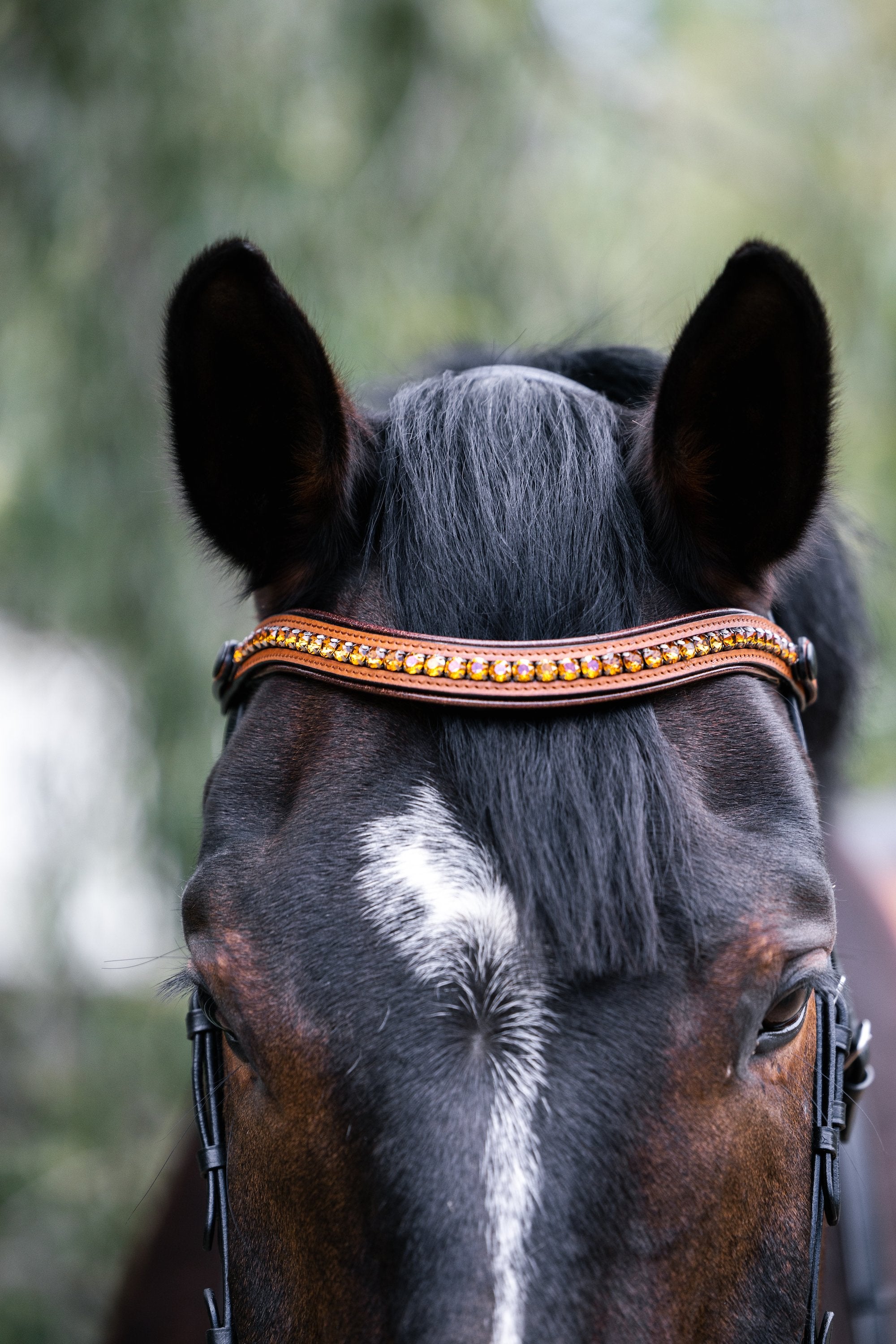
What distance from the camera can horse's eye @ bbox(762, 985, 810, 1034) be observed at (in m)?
1.20

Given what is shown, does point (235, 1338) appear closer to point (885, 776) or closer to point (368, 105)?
point (368, 105)

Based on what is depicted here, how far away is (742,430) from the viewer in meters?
1.34

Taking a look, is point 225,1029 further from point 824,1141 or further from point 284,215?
point 284,215

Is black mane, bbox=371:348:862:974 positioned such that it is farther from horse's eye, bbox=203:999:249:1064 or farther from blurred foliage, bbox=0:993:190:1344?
blurred foliage, bbox=0:993:190:1344

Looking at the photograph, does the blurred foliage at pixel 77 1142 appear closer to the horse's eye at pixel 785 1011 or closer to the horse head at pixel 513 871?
the horse head at pixel 513 871

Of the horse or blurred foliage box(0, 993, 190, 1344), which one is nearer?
the horse

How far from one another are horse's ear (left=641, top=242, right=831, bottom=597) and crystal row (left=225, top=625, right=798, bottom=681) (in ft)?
0.26

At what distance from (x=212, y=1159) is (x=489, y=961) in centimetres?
51

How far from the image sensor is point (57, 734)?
4203mm

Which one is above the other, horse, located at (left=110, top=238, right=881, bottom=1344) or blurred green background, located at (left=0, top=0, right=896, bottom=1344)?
blurred green background, located at (left=0, top=0, right=896, bottom=1344)

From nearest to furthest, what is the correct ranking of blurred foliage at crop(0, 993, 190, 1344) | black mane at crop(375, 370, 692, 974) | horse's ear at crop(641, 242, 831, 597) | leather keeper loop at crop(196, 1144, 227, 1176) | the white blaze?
the white blaze → black mane at crop(375, 370, 692, 974) → horse's ear at crop(641, 242, 831, 597) → leather keeper loop at crop(196, 1144, 227, 1176) → blurred foliage at crop(0, 993, 190, 1344)

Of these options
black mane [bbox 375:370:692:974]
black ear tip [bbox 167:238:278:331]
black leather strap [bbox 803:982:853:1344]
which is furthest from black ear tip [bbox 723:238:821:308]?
black leather strap [bbox 803:982:853:1344]

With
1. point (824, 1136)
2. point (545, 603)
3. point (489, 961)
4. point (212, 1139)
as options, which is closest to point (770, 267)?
point (545, 603)

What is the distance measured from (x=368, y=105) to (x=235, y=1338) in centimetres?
390
